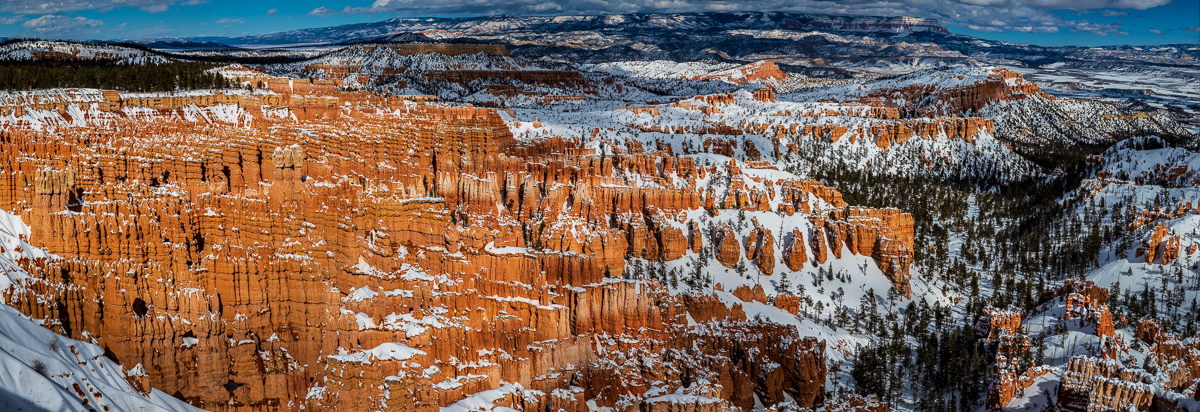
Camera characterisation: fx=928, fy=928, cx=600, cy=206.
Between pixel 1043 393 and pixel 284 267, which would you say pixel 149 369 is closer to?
pixel 284 267

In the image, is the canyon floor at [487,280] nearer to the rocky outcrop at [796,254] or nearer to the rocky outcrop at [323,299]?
the rocky outcrop at [323,299]

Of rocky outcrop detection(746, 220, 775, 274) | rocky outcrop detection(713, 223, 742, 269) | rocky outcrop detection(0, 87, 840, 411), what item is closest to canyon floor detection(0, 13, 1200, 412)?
rocky outcrop detection(0, 87, 840, 411)

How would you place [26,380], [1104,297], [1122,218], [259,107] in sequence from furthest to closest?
1. [1122,218]
2. [259,107]
3. [1104,297]
4. [26,380]

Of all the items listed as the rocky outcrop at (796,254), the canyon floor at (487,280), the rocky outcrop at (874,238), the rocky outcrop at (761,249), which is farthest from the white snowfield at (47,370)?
the rocky outcrop at (874,238)

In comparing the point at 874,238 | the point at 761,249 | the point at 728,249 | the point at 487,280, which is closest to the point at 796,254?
the point at 761,249

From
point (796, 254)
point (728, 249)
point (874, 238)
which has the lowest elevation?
point (796, 254)

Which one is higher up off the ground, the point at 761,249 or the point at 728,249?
the point at 728,249

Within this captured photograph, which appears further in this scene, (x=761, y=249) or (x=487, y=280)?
(x=761, y=249)

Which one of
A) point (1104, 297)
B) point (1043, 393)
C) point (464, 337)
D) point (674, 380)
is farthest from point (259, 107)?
point (1104, 297)

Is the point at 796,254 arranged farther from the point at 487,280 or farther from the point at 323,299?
the point at 323,299
